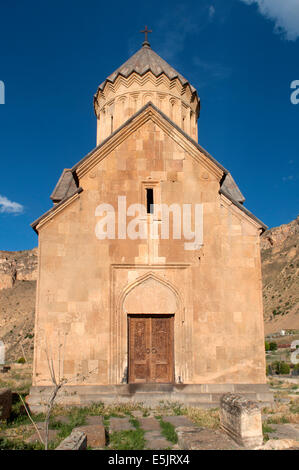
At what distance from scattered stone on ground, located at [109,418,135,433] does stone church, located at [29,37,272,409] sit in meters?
1.54

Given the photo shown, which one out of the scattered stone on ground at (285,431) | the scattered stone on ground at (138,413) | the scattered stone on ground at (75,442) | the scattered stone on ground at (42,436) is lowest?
the scattered stone on ground at (285,431)

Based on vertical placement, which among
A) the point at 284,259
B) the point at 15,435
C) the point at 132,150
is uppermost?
the point at 284,259

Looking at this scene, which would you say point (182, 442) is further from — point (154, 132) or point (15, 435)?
point (154, 132)

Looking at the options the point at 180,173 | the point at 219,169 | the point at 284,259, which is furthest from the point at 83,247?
the point at 284,259

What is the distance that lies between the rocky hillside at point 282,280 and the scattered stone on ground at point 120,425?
180 feet

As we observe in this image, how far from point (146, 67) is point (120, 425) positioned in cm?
1299

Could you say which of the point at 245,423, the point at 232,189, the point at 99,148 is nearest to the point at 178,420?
the point at 245,423

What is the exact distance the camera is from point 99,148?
11398mm

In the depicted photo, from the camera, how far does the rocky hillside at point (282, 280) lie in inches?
Answer: 2547

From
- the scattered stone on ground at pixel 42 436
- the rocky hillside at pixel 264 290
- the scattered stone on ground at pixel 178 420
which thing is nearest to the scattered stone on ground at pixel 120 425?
the scattered stone on ground at pixel 178 420

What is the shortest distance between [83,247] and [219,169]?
423cm

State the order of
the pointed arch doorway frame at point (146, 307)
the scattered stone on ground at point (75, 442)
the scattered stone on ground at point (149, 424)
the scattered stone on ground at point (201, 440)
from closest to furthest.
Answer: the scattered stone on ground at point (75, 442) → the scattered stone on ground at point (201, 440) → the scattered stone on ground at point (149, 424) → the pointed arch doorway frame at point (146, 307)

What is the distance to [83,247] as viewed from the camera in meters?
10.9

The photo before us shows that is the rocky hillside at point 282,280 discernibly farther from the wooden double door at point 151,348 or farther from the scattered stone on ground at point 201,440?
the scattered stone on ground at point 201,440
